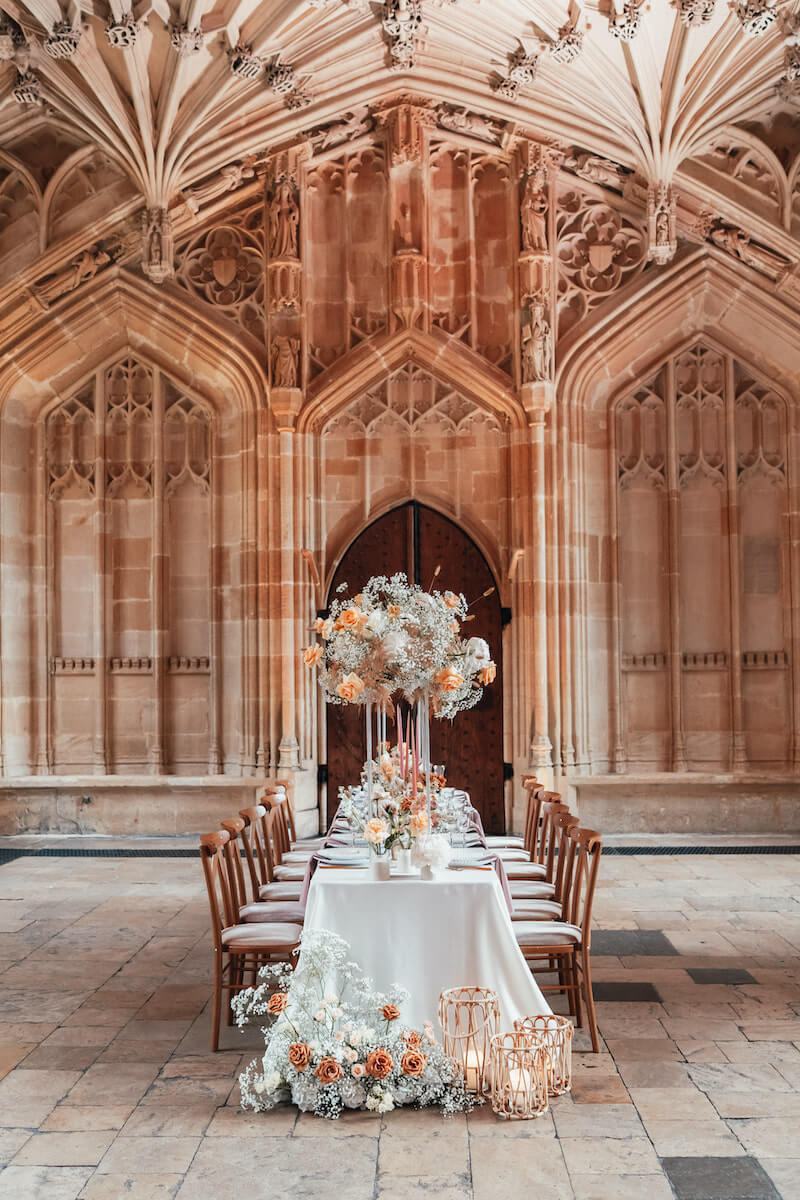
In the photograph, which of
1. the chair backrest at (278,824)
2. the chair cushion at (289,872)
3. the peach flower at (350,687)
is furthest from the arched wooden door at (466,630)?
the peach flower at (350,687)

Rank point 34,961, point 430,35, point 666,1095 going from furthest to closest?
1. point 430,35
2. point 34,961
3. point 666,1095

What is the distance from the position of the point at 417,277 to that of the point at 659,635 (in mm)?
3822

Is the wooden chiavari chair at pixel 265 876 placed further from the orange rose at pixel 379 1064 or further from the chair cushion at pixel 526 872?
the orange rose at pixel 379 1064

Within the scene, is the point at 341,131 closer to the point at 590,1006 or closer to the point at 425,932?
the point at 425,932

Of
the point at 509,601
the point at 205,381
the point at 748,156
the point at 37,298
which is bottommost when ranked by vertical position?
the point at 509,601

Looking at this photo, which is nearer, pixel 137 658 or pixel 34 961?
pixel 34 961

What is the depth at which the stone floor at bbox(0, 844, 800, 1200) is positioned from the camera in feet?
11.3

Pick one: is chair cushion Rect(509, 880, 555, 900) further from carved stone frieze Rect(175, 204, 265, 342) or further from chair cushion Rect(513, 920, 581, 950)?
carved stone frieze Rect(175, 204, 265, 342)

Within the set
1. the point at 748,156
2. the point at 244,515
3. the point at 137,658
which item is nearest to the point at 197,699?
the point at 137,658

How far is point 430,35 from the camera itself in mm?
9742

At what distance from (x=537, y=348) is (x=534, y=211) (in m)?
1.23

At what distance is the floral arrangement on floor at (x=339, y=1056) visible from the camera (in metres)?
3.97

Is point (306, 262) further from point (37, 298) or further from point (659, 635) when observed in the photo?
point (659, 635)

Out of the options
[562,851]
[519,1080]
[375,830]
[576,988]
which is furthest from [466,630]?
[519,1080]
